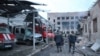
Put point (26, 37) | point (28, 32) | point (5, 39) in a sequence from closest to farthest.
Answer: point (5, 39) < point (26, 37) < point (28, 32)

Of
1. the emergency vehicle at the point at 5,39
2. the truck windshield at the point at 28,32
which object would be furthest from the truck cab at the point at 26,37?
the emergency vehicle at the point at 5,39

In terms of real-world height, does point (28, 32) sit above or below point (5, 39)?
above

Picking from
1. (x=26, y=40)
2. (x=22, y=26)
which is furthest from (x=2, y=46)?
(x=22, y=26)

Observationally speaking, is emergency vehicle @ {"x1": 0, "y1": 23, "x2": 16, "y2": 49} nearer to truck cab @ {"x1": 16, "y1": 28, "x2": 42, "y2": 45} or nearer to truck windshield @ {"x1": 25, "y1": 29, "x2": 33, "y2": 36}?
truck cab @ {"x1": 16, "y1": 28, "x2": 42, "y2": 45}

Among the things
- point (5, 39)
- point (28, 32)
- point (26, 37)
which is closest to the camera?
point (5, 39)

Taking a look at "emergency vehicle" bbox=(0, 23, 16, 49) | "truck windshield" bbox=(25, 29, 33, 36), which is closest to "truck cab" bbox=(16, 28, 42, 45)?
"truck windshield" bbox=(25, 29, 33, 36)

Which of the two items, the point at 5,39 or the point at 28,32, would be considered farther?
the point at 28,32

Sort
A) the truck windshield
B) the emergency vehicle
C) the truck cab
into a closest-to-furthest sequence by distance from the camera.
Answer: the emergency vehicle
the truck cab
the truck windshield

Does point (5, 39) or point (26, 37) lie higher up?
point (5, 39)

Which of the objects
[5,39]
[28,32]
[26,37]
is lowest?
[26,37]

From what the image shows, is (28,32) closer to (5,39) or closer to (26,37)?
(26,37)

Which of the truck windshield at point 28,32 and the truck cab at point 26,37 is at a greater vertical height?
the truck windshield at point 28,32

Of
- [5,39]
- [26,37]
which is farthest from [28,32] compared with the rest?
[5,39]

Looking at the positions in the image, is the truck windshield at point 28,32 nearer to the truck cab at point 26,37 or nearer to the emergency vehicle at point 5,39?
the truck cab at point 26,37
